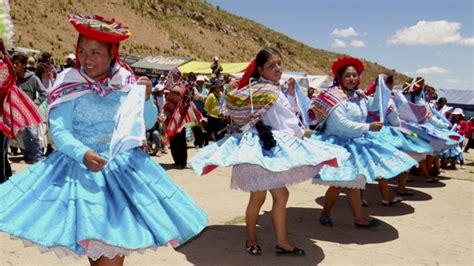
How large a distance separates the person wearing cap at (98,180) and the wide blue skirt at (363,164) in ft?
8.26

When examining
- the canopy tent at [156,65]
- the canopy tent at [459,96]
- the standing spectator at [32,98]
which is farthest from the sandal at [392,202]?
the canopy tent at [156,65]

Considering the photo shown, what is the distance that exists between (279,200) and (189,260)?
1.01 metres

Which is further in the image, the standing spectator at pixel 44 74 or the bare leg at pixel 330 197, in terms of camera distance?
the standing spectator at pixel 44 74

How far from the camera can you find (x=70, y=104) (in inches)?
121

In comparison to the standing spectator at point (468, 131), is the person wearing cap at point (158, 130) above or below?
below

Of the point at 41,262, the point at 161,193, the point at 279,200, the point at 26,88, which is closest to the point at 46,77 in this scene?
the point at 26,88

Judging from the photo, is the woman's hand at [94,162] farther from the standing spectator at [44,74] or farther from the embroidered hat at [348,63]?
the standing spectator at [44,74]

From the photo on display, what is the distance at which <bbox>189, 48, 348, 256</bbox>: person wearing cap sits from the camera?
4254mm

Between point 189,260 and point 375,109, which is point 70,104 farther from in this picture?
point 375,109

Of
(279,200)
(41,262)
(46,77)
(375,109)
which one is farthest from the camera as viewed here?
(46,77)

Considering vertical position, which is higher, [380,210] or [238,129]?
[238,129]

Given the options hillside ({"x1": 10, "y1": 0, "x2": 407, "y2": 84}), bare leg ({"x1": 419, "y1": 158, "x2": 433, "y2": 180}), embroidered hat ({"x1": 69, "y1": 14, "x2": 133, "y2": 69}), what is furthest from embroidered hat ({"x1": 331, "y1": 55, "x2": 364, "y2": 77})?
hillside ({"x1": 10, "y1": 0, "x2": 407, "y2": 84})

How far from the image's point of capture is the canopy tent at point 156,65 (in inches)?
1056

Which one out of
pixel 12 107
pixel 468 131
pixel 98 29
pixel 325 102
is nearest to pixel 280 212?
pixel 325 102
